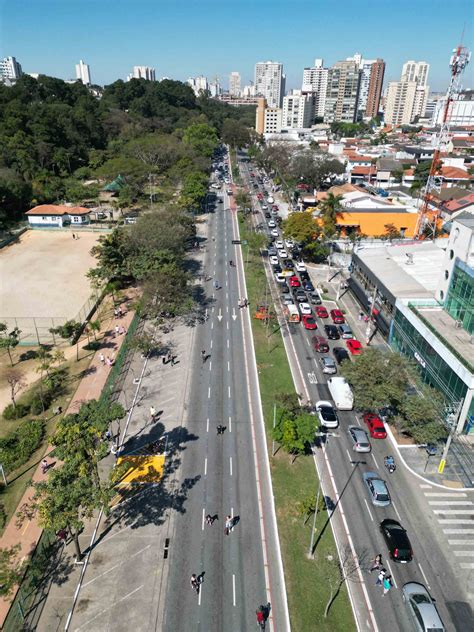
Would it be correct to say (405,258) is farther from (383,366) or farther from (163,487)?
(163,487)

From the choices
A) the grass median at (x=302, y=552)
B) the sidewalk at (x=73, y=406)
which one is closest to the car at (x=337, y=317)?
the grass median at (x=302, y=552)

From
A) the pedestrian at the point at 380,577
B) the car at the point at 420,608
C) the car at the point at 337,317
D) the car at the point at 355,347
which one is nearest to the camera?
the car at the point at 420,608

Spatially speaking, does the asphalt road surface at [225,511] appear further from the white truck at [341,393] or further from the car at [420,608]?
the white truck at [341,393]

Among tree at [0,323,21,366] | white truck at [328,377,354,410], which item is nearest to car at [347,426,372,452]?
white truck at [328,377,354,410]

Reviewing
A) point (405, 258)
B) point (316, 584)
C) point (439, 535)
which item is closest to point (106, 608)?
point (316, 584)

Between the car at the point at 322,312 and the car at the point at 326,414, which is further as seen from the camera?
the car at the point at 322,312

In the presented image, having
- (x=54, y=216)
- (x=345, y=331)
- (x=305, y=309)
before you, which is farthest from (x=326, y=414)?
(x=54, y=216)

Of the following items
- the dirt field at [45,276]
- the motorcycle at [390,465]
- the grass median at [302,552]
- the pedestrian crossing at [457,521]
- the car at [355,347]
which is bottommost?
the pedestrian crossing at [457,521]

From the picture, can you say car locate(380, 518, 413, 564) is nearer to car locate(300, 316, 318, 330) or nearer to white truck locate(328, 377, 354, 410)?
white truck locate(328, 377, 354, 410)
